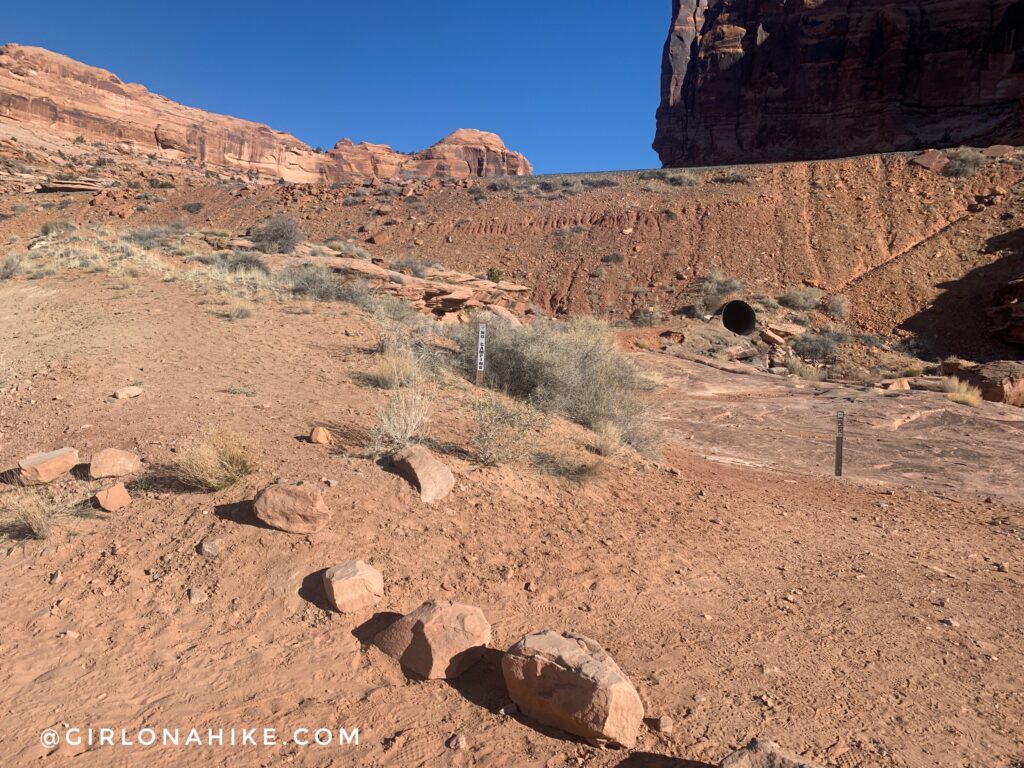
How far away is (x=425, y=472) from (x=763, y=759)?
3166 mm

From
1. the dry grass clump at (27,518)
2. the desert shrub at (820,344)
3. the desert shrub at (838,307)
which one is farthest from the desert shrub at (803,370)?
the dry grass clump at (27,518)

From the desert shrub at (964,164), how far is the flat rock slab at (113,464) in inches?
1288

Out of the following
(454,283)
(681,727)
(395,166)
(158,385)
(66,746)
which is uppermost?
(395,166)

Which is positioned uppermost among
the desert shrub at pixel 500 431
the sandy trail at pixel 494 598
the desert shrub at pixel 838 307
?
the desert shrub at pixel 838 307

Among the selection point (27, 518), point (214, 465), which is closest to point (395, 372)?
point (214, 465)

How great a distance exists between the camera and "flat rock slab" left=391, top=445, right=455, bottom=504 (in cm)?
469

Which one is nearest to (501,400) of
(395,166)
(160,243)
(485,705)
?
(485,705)

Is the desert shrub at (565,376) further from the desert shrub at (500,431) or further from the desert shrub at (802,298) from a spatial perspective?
the desert shrub at (802,298)

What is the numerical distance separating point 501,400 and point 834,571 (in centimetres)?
438

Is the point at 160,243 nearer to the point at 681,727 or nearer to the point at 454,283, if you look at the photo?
the point at 454,283

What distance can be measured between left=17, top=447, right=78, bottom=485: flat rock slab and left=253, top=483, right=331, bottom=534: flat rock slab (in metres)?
1.88

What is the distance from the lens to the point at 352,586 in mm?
3393

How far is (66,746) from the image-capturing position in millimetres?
2477

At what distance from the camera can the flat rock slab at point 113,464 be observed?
14.8ft
